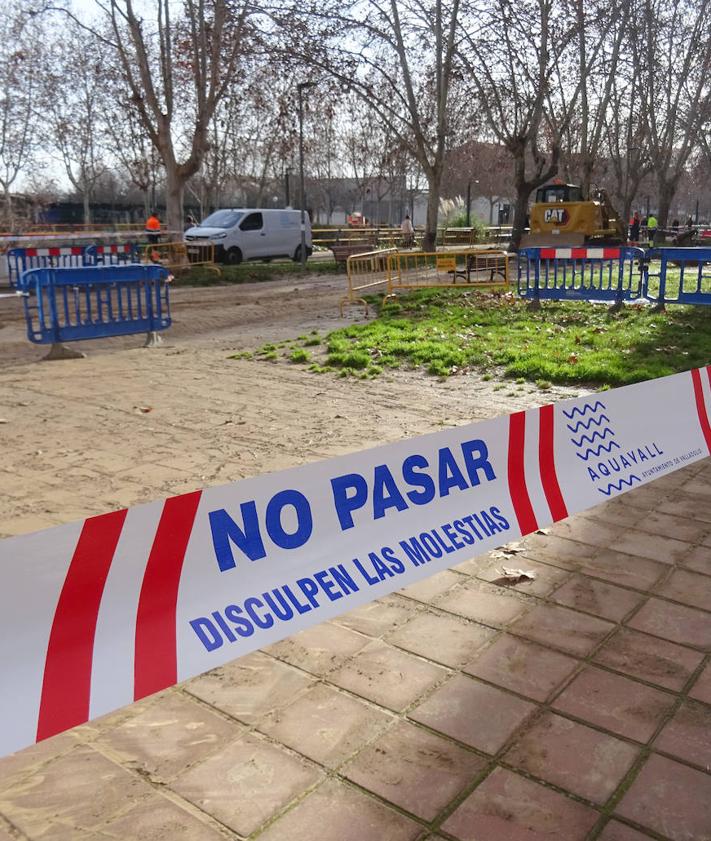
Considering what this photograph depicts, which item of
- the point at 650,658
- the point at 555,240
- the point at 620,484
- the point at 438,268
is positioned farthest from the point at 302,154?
the point at 650,658

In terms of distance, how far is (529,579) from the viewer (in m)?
3.94

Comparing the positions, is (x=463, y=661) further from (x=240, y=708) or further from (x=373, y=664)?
(x=240, y=708)

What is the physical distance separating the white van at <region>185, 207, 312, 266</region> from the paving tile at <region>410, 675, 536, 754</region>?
24.0m

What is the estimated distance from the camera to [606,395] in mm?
4527

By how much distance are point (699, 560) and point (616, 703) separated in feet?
5.06

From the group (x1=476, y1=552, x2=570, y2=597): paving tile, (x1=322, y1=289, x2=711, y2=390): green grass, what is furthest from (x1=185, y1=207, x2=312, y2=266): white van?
(x1=476, y1=552, x2=570, y2=597): paving tile

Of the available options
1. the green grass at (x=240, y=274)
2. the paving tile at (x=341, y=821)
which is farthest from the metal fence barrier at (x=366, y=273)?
the paving tile at (x=341, y=821)

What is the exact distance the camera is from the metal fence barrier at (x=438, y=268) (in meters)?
17.0

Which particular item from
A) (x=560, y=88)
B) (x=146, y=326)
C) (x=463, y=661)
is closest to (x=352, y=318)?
(x=146, y=326)

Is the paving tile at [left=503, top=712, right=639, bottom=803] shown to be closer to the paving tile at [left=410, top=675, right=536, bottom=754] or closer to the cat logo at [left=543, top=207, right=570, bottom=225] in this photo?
the paving tile at [left=410, top=675, right=536, bottom=754]

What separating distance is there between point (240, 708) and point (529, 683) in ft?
3.54

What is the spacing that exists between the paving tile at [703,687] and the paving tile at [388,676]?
0.92 metres

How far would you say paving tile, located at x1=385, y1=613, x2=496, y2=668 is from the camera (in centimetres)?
324

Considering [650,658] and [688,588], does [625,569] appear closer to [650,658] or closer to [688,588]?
[688,588]
